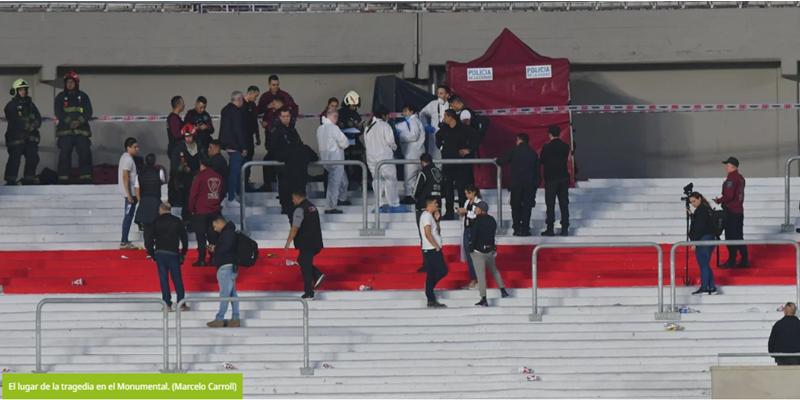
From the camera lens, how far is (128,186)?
89.8 feet

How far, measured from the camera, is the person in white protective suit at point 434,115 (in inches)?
1145

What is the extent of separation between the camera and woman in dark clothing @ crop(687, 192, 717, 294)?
2525cm

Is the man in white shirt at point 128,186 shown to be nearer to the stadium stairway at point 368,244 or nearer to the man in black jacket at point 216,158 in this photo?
the stadium stairway at point 368,244

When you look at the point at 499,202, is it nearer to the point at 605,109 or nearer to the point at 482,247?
the point at 482,247

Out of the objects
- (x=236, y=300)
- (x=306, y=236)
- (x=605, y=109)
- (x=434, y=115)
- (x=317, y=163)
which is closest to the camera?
(x=236, y=300)

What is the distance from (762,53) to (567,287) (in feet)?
29.1

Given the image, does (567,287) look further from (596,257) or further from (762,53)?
(762,53)

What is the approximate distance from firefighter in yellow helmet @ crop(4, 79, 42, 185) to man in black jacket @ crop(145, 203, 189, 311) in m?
5.81

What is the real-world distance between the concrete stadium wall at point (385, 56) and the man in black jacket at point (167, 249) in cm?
878

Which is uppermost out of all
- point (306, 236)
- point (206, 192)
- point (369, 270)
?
point (206, 192)

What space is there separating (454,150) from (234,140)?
2935mm

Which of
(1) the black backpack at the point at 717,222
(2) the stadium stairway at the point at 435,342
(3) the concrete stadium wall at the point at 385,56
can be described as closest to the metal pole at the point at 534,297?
(2) the stadium stairway at the point at 435,342

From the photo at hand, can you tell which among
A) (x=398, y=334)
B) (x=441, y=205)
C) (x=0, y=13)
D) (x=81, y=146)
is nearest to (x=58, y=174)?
(x=81, y=146)

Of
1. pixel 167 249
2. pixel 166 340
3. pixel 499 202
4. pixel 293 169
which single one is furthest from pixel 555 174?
pixel 166 340
